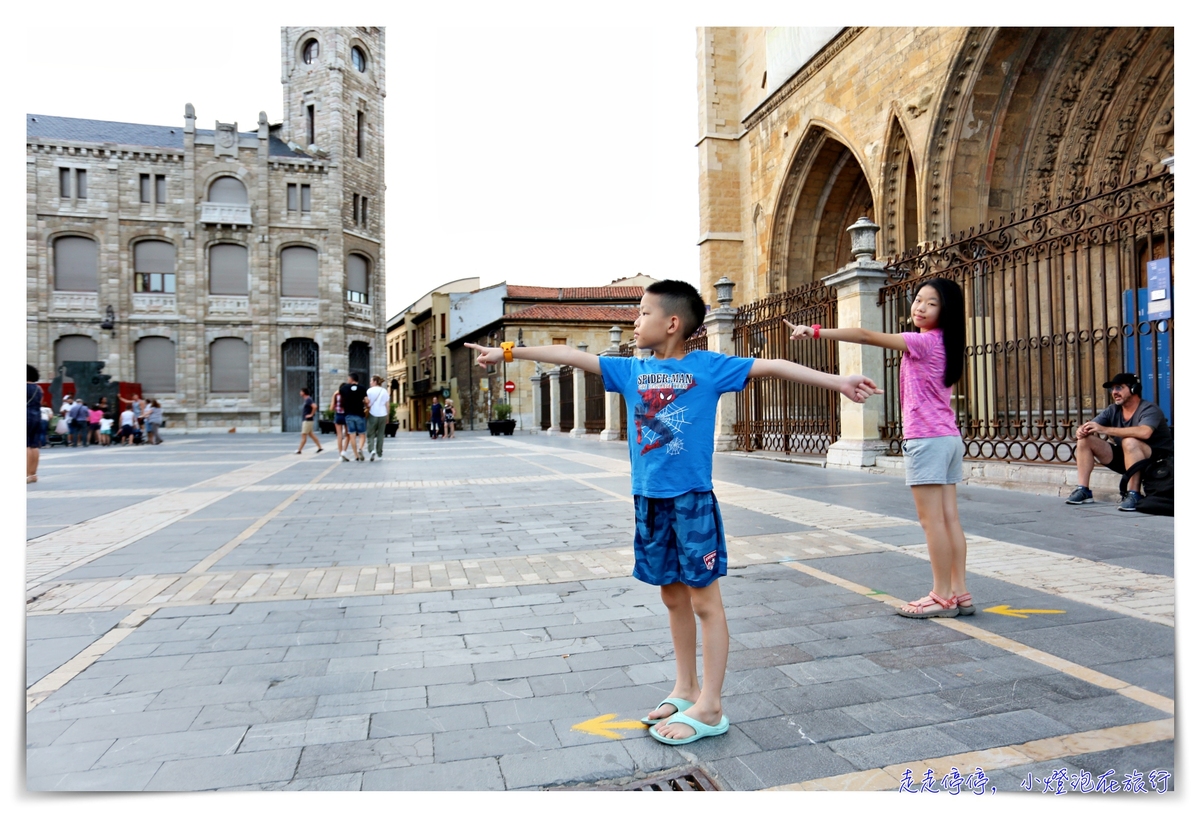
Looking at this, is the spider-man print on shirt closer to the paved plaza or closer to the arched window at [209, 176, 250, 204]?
the paved plaza

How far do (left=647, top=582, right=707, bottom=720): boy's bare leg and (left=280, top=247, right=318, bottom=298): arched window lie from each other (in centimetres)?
4008

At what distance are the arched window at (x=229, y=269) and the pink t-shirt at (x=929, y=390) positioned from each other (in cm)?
3981

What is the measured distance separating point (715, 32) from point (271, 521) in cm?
2201

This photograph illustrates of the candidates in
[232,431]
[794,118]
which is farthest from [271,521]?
[232,431]

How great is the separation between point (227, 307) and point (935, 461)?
4001 centimetres

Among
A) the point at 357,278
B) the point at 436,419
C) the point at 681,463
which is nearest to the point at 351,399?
the point at 681,463

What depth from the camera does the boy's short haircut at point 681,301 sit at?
2.53 meters

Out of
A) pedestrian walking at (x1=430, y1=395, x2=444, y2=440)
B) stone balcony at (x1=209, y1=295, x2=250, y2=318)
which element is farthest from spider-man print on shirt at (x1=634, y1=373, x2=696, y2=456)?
stone balcony at (x1=209, y1=295, x2=250, y2=318)

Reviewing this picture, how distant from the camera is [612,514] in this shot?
7312mm

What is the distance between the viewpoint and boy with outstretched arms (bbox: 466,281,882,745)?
245 centimetres

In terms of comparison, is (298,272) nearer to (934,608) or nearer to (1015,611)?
(934,608)

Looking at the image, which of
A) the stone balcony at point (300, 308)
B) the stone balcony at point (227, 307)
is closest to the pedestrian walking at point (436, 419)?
the stone balcony at point (300, 308)

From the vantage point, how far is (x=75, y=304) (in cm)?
3584

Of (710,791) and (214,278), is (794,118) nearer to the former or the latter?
(710,791)
